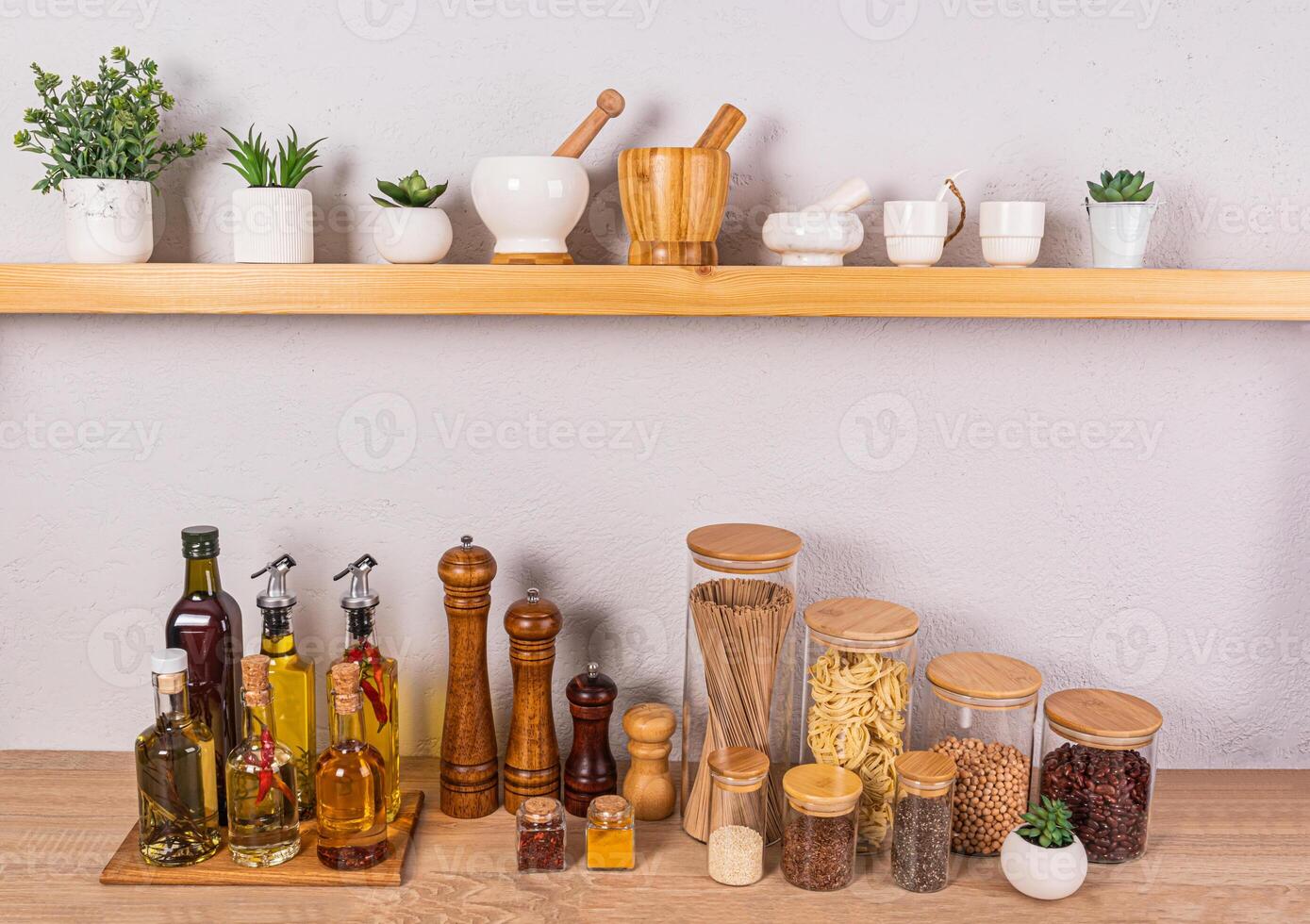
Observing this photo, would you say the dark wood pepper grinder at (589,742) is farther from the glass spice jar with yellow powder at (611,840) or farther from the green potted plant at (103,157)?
the green potted plant at (103,157)

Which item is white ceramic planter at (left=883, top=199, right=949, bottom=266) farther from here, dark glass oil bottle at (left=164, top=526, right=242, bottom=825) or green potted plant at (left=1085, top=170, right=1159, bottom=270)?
dark glass oil bottle at (left=164, top=526, right=242, bottom=825)

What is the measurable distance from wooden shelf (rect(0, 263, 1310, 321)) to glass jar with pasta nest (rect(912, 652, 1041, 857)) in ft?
1.30

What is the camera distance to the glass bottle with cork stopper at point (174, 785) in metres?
1.10

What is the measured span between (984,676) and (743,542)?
30 cm

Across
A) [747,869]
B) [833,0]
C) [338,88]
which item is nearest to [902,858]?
[747,869]

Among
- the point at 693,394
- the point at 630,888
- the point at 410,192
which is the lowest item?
the point at 630,888

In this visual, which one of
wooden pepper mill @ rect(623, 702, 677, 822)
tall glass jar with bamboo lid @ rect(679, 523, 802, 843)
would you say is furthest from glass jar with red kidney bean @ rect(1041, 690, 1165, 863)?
wooden pepper mill @ rect(623, 702, 677, 822)

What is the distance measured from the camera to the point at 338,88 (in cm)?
→ 124

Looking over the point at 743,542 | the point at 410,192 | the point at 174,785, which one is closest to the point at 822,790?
the point at 743,542

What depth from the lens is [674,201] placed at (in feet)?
3.72

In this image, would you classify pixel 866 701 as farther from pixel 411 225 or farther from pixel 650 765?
pixel 411 225

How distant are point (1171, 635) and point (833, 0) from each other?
88 centimetres

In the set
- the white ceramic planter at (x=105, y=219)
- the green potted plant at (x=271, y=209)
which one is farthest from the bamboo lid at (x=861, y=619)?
the white ceramic planter at (x=105, y=219)

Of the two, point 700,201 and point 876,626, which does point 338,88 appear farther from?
point 876,626
